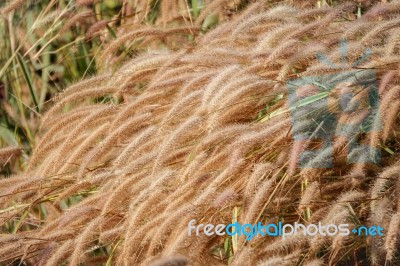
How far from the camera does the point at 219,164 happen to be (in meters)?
2.94

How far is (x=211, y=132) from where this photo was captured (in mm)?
2961

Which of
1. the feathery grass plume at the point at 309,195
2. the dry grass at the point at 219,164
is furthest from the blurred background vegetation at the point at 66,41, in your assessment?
the feathery grass plume at the point at 309,195

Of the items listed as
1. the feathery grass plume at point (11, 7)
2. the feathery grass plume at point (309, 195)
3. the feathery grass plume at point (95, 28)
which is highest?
the feathery grass plume at point (11, 7)

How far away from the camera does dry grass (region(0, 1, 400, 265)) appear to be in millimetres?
2760

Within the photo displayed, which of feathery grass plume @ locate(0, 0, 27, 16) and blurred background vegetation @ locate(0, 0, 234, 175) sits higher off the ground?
feathery grass plume @ locate(0, 0, 27, 16)

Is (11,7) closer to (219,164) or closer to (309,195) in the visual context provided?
(219,164)

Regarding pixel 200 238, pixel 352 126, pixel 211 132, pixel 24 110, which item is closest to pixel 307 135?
pixel 352 126

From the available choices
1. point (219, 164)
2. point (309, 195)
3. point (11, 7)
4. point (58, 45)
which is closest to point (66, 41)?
point (58, 45)

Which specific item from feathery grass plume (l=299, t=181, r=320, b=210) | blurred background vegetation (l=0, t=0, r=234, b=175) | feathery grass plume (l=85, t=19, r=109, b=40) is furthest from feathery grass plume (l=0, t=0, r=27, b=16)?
feathery grass plume (l=299, t=181, r=320, b=210)

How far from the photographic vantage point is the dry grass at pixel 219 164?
2.76 meters

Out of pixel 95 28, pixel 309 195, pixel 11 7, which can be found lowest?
pixel 309 195

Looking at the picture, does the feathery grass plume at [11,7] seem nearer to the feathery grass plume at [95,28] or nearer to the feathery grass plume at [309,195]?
the feathery grass plume at [95,28]

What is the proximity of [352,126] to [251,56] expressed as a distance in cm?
51

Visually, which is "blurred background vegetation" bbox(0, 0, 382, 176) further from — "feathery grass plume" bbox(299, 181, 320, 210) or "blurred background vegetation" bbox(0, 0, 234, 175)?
"feathery grass plume" bbox(299, 181, 320, 210)
